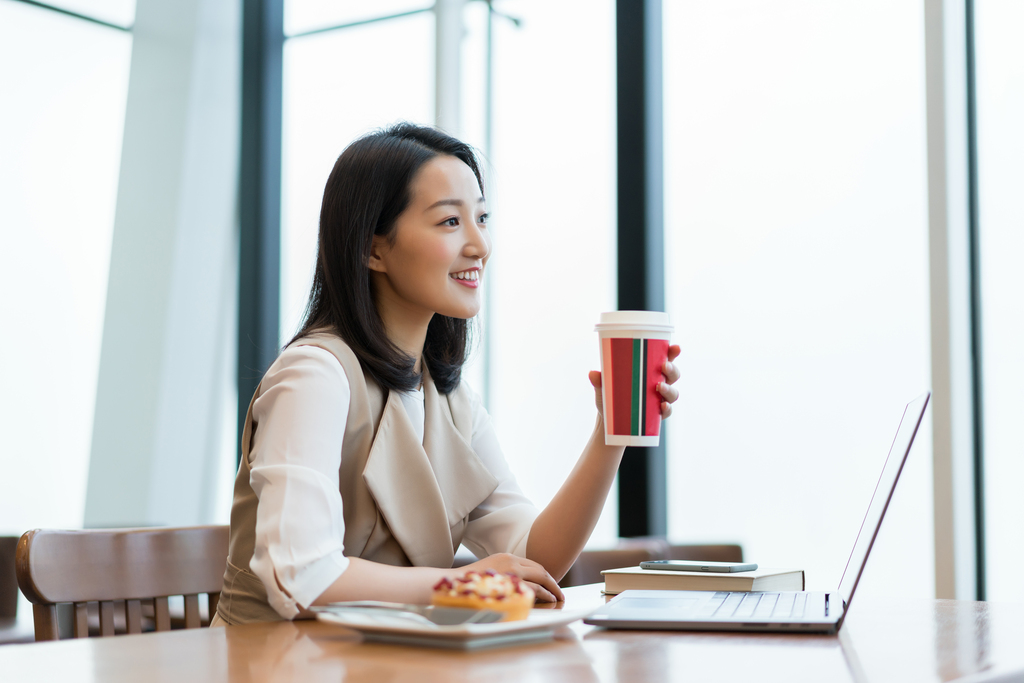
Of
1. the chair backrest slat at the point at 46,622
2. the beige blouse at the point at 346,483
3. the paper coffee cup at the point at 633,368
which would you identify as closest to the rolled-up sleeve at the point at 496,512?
the beige blouse at the point at 346,483

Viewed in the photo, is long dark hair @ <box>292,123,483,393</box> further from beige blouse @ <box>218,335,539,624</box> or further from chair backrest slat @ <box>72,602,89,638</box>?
chair backrest slat @ <box>72,602,89,638</box>

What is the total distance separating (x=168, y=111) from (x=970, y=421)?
126 inches

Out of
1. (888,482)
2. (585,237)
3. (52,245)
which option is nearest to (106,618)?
(888,482)

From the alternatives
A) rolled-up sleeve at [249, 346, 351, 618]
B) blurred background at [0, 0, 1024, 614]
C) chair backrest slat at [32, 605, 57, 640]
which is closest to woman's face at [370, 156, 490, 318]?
rolled-up sleeve at [249, 346, 351, 618]

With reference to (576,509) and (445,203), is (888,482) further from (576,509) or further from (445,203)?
(445,203)

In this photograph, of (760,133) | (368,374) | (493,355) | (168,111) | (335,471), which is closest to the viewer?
(335,471)

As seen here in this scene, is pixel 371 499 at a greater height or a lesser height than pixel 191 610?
greater

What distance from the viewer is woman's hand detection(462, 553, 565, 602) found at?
113 cm

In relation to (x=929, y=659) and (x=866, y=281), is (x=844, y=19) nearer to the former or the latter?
(x=866, y=281)

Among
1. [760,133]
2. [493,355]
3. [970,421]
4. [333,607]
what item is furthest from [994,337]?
[333,607]

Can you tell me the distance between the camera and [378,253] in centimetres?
145

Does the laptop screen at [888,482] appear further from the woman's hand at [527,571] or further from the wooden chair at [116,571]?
the wooden chair at [116,571]

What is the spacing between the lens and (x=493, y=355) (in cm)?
369

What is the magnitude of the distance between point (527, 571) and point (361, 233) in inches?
21.5
